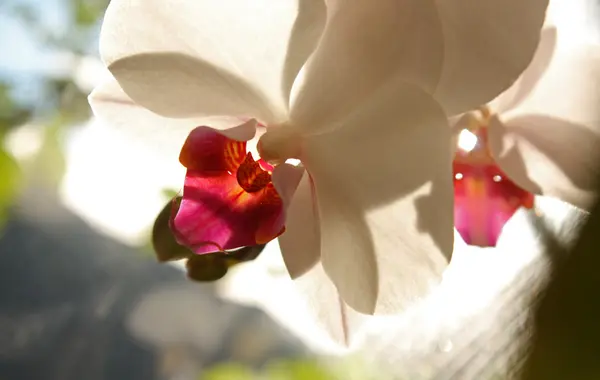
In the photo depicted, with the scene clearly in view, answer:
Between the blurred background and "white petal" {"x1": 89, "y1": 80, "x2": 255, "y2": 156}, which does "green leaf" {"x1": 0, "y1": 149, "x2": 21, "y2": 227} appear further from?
"white petal" {"x1": 89, "y1": 80, "x2": 255, "y2": 156}

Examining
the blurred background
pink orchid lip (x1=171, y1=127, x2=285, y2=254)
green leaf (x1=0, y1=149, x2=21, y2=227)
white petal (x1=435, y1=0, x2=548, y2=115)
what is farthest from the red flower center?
green leaf (x1=0, y1=149, x2=21, y2=227)

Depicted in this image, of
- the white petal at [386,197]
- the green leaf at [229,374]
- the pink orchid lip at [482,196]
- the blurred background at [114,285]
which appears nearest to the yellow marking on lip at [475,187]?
the pink orchid lip at [482,196]

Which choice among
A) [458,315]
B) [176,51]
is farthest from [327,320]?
[458,315]

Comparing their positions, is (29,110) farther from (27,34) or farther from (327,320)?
(327,320)

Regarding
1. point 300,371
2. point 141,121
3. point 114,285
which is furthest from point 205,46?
point 114,285

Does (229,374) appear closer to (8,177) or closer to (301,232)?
(8,177)

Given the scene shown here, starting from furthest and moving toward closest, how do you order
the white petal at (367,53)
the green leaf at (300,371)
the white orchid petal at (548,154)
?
the green leaf at (300,371) < the white orchid petal at (548,154) < the white petal at (367,53)

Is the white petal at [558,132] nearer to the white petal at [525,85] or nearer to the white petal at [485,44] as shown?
the white petal at [525,85]
